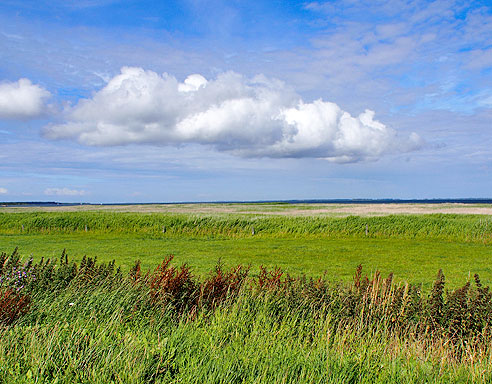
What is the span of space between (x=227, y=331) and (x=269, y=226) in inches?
1109

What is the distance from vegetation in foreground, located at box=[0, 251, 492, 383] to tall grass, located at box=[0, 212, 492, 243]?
79.9ft

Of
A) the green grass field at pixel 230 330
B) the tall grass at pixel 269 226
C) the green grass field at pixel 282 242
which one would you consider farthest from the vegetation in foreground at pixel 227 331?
the tall grass at pixel 269 226

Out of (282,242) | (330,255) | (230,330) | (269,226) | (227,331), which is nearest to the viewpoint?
(227,331)

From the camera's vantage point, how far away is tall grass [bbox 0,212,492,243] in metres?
30.0

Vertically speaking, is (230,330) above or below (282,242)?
above

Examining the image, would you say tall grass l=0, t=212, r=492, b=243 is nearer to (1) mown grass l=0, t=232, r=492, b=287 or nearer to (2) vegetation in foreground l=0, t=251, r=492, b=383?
(1) mown grass l=0, t=232, r=492, b=287

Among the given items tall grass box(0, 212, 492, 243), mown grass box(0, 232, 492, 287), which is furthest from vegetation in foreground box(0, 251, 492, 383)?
tall grass box(0, 212, 492, 243)

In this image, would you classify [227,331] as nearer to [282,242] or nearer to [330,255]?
[330,255]

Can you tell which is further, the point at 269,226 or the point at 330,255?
the point at 269,226

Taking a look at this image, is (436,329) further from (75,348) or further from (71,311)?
(71,311)

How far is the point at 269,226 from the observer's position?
112 ft

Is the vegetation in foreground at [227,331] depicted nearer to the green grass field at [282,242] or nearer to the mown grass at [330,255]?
the green grass field at [282,242]

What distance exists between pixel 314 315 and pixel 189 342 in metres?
2.26

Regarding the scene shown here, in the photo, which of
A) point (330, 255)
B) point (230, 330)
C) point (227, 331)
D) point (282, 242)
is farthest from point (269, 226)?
point (227, 331)
